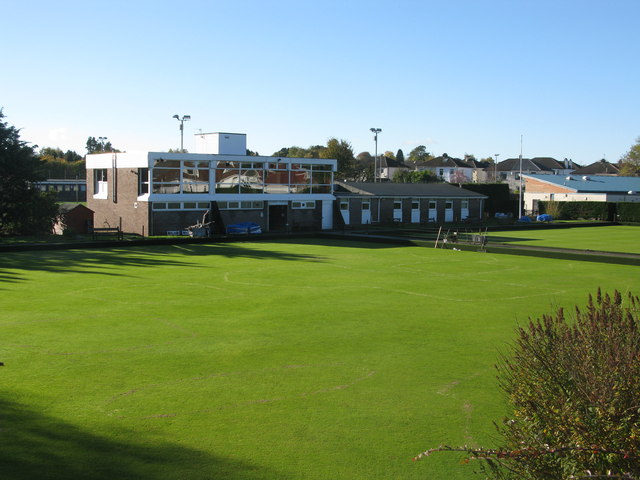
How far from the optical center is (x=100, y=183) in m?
46.3

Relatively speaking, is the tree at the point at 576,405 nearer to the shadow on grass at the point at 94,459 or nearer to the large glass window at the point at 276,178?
the shadow on grass at the point at 94,459

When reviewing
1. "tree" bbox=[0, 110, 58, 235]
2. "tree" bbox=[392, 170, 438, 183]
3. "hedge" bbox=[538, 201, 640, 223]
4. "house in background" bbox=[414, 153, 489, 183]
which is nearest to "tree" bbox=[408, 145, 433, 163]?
"house in background" bbox=[414, 153, 489, 183]

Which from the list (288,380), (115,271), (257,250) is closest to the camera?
(288,380)

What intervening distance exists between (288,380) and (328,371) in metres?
0.88

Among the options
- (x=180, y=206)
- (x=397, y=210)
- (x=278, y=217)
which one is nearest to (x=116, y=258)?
(x=180, y=206)

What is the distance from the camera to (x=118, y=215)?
4400cm

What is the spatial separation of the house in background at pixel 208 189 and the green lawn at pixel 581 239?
13.8 metres

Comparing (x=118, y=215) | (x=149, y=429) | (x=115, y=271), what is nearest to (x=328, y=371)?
(x=149, y=429)

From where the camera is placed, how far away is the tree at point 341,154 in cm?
9175

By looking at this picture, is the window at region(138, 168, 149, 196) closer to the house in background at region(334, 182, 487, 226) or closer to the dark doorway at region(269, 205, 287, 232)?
the dark doorway at region(269, 205, 287, 232)

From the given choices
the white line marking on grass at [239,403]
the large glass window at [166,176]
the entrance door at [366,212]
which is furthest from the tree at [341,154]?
the white line marking on grass at [239,403]

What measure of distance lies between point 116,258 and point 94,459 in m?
22.4

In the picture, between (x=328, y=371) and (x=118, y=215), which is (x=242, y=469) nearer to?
(x=328, y=371)

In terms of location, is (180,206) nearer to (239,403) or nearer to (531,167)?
(239,403)
